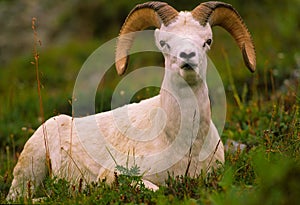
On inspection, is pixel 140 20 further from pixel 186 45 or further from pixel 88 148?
pixel 88 148

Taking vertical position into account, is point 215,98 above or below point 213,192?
above

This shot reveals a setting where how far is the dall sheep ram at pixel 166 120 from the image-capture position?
6445mm

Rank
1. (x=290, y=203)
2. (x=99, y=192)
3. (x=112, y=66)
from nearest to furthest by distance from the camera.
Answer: (x=290, y=203), (x=99, y=192), (x=112, y=66)

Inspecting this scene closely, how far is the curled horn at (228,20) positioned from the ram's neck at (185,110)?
702 millimetres

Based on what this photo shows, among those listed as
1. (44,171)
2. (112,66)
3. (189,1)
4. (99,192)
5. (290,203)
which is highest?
(189,1)

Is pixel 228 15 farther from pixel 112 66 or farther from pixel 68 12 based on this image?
pixel 68 12

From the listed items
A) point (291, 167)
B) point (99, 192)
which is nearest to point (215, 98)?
point (99, 192)

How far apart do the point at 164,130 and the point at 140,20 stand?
1.33 metres

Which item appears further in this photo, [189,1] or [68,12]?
[68,12]

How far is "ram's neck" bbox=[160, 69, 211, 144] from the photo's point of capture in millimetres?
6507

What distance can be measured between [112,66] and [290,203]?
1385cm

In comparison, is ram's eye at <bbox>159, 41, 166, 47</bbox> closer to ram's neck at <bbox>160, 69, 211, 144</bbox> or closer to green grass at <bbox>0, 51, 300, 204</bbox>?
ram's neck at <bbox>160, 69, 211, 144</bbox>

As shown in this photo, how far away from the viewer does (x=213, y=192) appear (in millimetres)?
5289

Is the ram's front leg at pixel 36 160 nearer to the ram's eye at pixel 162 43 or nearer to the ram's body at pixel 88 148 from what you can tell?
the ram's body at pixel 88 148
